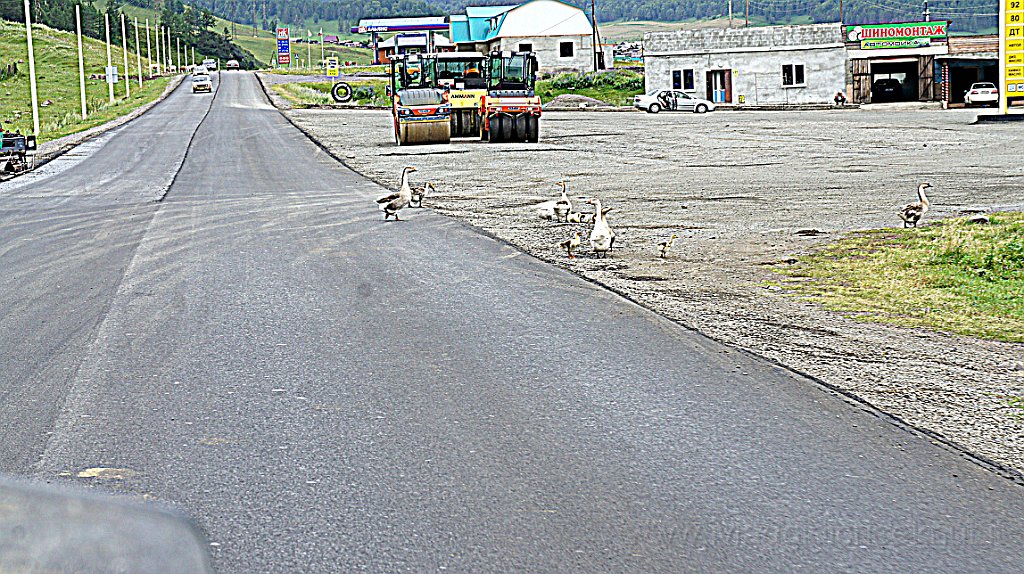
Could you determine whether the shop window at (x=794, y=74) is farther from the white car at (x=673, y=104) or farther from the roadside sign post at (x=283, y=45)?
the roadside sign post at (x=283, y=45)

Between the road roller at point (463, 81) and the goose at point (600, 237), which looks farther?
the road roller at point (463, 81)

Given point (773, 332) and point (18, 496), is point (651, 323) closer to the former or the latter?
point (773, 332)

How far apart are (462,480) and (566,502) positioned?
578mm

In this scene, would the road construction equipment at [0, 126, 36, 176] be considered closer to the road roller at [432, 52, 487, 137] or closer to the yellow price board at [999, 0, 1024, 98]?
the road roller at [432, 52, 487, 137]

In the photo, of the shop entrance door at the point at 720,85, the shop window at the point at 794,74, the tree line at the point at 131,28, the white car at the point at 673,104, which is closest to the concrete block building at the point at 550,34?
the shop entrance door at the point at 720,85

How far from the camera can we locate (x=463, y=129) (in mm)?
36312

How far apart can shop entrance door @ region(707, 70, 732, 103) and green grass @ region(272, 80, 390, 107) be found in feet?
67.1

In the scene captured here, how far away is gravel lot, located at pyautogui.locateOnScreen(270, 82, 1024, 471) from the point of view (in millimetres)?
7293

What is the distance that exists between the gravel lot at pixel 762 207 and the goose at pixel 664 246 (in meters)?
0.16

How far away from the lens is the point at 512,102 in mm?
34500

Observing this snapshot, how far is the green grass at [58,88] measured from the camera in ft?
194

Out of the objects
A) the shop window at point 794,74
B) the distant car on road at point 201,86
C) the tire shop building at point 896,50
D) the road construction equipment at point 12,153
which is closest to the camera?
the road construction equipment at point 12,153

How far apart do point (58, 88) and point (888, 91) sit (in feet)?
226

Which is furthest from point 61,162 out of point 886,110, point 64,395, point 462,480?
point 886,110
